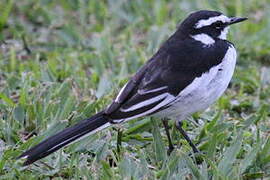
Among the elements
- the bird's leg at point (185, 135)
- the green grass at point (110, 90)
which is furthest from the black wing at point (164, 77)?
the bird's leg at point (185, 135)

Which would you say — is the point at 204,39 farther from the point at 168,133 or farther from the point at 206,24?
the point at 168,133

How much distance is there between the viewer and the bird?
495 centimetres

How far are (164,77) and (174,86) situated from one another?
13cm

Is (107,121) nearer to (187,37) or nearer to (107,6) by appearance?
(187,37)

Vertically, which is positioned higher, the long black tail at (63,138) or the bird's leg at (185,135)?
the long black tail at (63,138)

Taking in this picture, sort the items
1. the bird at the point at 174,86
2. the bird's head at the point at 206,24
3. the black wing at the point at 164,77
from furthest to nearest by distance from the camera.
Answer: the bird's head at the point at 206,24 → the black wing at the point at 164,77 → the bird at the point at 174,86

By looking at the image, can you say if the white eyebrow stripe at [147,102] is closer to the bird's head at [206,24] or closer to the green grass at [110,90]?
the green grass at [110,90]

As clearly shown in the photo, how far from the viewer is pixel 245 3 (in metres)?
8.62

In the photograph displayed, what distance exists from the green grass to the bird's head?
77 centimetres

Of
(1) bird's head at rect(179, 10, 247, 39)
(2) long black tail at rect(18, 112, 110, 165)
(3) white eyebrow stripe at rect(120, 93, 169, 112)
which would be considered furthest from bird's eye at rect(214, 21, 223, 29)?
(2) long black tail at rect(18, 112, 110, 165)

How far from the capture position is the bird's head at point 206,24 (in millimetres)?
5590

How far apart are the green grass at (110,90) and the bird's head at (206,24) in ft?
2.54

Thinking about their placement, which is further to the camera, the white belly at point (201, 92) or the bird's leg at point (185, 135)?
the bird's leg at point (185, 135)

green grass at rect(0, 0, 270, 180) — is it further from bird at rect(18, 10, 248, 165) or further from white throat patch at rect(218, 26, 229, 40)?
white throat patch at rect(218, 26, 229, 40)
